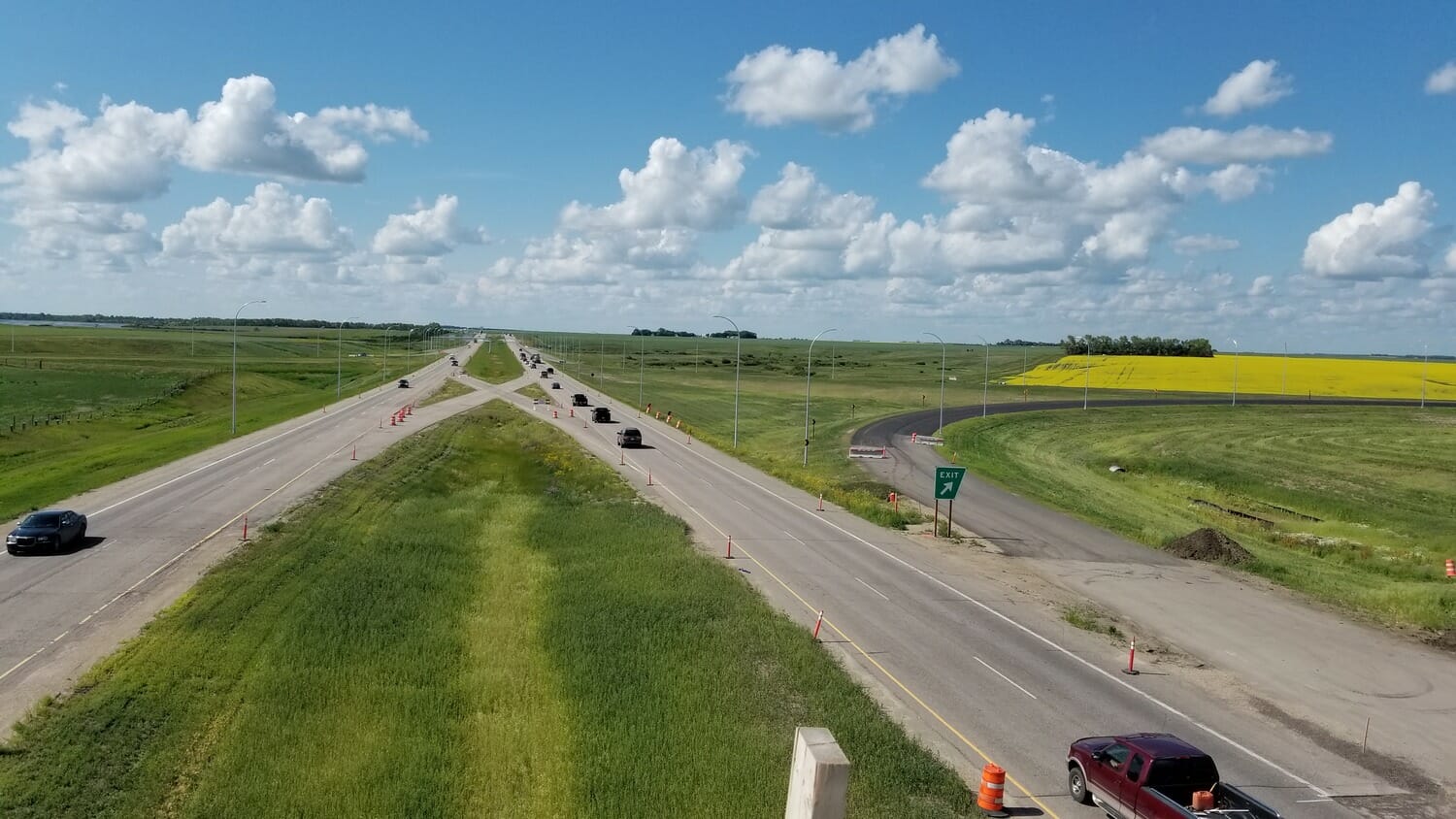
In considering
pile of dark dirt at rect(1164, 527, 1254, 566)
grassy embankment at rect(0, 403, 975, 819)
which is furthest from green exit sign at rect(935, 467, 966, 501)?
grassy embankment at rect(0, 403, 975, 819)

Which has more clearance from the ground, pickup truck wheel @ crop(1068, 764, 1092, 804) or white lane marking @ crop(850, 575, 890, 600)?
pickup truck wheel @ crop(1068, 764, 1092, 804)

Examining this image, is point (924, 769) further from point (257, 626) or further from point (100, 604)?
point (100, 604)

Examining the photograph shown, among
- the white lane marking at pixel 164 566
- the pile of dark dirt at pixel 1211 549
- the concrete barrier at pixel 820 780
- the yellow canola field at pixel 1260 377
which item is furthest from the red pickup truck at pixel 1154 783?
the yellow canola field at pixel 1260 377

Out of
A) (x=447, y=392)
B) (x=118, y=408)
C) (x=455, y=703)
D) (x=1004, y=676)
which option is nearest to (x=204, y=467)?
(x=455, y=703)

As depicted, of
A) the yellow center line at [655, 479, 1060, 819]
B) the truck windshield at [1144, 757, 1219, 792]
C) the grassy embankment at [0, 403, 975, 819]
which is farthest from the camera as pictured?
the yellow center line at [655, 479, 1060, 819]

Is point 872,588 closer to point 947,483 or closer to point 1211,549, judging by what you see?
point 947,483

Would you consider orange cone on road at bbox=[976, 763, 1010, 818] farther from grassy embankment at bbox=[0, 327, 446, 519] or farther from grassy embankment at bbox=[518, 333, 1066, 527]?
grassy embankment at bbox=[0, 327, 446, 519]

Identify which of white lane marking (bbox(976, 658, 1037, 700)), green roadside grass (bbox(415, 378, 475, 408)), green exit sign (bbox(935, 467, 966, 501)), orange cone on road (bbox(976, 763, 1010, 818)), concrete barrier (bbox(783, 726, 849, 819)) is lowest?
white lane marking (bbox(976, 658, 1037, 700))

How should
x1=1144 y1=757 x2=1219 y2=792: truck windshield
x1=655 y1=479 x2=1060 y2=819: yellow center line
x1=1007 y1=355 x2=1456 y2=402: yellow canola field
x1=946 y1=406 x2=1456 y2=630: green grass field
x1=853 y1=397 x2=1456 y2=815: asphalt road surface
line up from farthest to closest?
x1=1007 y1=355 x2=1456 y2=402: yellow canola field → x1=946 y1=406 x2=1456 y2=630: green grass field → x1=853 y1=397 x2=1456 y2=815: asphalt road surface → x1=655 y1=479 x2=1060 y2=819: yellow center line → x1=1144 y1=757 x2=1219 y2=792: truck windshield
